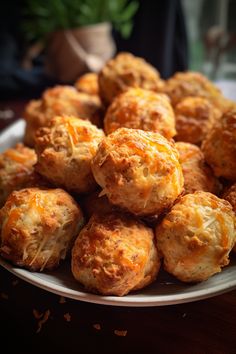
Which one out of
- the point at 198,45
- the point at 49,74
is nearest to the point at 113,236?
the point at 49,74

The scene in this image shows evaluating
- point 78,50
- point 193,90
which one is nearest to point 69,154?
point 193,90

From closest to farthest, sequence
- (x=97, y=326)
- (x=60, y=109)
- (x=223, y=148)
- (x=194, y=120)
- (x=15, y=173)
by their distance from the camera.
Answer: (x=97, y=326), (x=223, y=148), (x=15, y=173), (x=194, y=120), (x=60, y=109)

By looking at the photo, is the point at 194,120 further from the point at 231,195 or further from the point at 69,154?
the point at 69,154

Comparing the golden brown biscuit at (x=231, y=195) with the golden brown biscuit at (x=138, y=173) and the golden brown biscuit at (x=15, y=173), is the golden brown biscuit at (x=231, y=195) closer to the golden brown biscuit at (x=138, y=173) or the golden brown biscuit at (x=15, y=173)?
the golden brown biscuit at (x=138, y=173)

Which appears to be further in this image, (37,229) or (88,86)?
(88,86)

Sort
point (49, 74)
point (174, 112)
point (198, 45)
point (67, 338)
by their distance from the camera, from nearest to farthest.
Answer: point (67, 338), point (174, 112), point (49, 74), point (198, 45)

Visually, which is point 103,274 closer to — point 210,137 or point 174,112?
point 210,137

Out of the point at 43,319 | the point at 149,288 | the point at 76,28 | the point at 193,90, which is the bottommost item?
the point at 43,319
